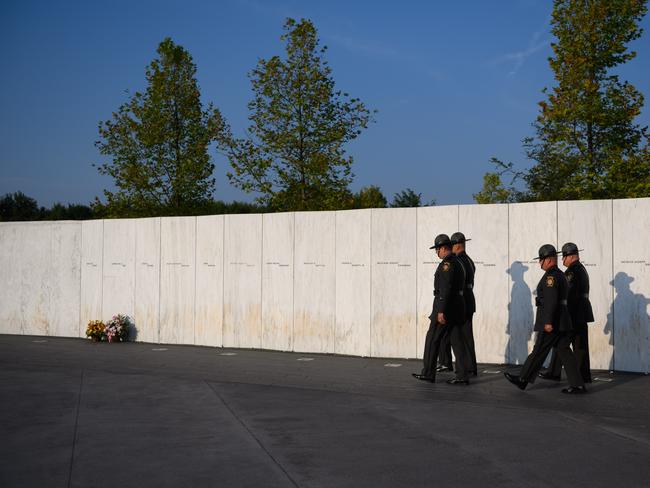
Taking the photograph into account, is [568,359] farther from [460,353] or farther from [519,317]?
[519,317]

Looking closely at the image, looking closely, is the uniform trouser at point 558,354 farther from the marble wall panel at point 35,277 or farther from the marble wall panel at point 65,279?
the marble wall panel at point 35,277

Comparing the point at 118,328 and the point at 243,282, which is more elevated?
the point at 243,282

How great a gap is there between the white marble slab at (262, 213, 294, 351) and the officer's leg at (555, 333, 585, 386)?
6490mm

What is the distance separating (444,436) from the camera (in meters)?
7.25

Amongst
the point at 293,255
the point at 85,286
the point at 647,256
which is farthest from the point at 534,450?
the point at 85,286

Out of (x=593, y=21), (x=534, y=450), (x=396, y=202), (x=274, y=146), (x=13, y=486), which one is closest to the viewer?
(x=13, y=486)

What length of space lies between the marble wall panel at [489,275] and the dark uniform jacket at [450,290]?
2251 millimetres

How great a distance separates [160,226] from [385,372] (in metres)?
7.39

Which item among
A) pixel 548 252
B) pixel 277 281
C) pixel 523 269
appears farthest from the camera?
pixel 277 281

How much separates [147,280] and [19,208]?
3931 centimetres

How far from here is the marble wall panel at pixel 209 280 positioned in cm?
1616

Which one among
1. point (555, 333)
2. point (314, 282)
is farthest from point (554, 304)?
point (314, 282)

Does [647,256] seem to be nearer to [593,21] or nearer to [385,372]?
[385,372]

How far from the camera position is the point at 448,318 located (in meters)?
10.7
